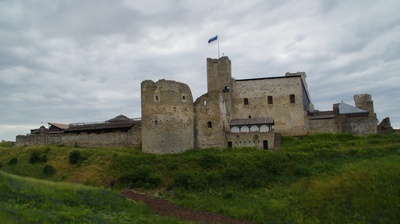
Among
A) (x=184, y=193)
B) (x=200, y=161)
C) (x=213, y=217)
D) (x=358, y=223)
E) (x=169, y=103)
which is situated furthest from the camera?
(x=169, y=103)

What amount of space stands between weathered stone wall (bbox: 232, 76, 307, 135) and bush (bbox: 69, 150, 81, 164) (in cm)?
1895

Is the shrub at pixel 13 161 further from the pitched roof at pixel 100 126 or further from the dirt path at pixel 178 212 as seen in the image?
the dirt path at pixel 178 212

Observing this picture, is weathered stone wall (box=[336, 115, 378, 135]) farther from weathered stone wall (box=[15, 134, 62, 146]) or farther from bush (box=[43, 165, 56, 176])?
weathered stone wall (box=[15, 134, 62, 146])

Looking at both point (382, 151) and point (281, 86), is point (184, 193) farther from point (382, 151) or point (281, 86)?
point (281, 86)

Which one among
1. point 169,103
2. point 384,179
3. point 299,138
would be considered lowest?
point 384,179

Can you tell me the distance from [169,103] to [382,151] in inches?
805

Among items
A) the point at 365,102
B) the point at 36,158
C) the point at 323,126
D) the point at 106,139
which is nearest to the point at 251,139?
the point at 323,126

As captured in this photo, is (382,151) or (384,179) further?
(382,151)

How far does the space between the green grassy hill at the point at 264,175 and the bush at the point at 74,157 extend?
0.10 metres

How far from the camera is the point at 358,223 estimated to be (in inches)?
825

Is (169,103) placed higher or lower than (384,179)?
higher

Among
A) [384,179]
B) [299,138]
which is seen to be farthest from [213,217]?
[299,138]

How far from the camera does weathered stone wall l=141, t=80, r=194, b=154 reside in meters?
36.1

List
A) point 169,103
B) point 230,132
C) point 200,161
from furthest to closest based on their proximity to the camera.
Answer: point 230,132, point 169,103, point 200,161
